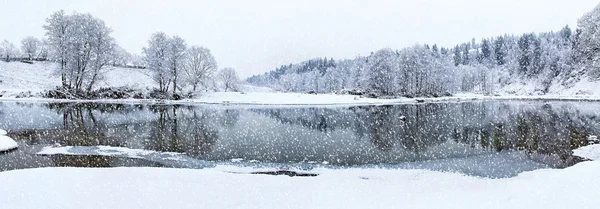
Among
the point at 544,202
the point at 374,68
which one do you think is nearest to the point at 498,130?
the point at 544,202

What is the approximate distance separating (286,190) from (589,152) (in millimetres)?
16761

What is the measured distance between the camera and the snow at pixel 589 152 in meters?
Answer: 18.0

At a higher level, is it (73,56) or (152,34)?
(152,34)

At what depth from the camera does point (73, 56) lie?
64625 millimetres

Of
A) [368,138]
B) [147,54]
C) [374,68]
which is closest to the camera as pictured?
[368,138]

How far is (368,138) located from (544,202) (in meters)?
17.2

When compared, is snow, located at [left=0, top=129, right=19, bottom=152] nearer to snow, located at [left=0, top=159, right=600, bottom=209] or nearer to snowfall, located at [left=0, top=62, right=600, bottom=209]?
snow, located at [left=0, top=159, right=600, bottom=209]

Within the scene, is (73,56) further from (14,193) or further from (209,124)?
(14,193)

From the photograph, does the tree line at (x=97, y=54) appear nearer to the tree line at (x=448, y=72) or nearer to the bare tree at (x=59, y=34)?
the bare tree at (x=59, y=34)

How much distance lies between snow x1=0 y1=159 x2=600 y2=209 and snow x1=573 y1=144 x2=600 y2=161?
5.79m

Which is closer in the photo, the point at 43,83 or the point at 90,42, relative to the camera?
the point at 90,42

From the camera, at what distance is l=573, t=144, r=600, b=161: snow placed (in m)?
18.0

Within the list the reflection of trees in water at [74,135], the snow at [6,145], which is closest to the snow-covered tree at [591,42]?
the reflection of trees in water at [74,135]

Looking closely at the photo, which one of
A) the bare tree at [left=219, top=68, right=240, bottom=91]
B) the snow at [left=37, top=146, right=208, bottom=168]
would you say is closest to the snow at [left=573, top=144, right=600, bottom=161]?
the snow at [left=37, top=146, right=208, bottom=168]
